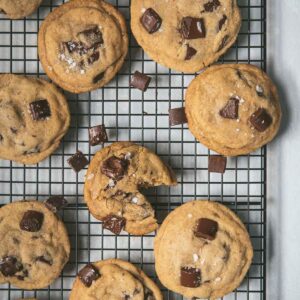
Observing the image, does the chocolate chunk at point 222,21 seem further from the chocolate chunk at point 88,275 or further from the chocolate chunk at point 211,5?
the chocolate chunk at point 88,275

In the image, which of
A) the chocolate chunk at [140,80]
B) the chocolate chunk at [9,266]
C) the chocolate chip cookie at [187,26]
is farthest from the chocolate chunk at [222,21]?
the chocolate chunk at [9,266]

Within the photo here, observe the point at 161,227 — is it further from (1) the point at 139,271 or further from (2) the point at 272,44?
(2) the point at 272,44

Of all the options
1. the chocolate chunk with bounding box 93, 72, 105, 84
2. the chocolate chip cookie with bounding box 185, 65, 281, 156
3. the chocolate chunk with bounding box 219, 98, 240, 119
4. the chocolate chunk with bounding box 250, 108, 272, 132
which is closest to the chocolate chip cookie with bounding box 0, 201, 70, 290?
the chocolate chunk with bounding box 93, 72, 105, 84

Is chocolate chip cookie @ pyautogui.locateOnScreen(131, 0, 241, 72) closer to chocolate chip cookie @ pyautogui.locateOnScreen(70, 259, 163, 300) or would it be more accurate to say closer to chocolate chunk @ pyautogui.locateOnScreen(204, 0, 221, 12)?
chocolate chunk @ pyautogui.locateOnScreen(204, 0, 221, 12)

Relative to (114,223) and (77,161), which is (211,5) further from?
(114,223)

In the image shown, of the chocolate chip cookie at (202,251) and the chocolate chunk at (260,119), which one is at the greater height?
the chocolate chunk at (260,119)

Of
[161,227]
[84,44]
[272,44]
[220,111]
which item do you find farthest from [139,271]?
[272,44]
